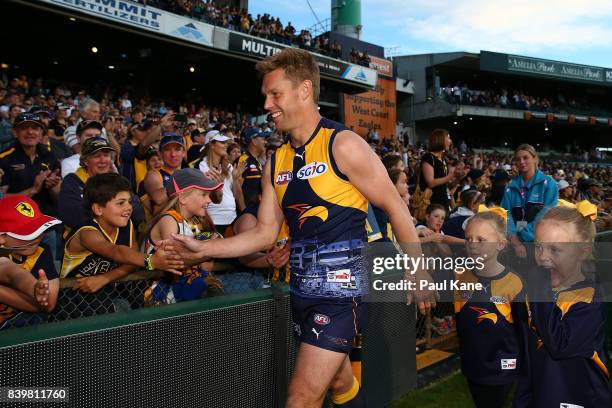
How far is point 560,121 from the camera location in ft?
134

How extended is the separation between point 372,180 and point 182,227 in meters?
1.44

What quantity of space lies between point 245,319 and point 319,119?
121cm

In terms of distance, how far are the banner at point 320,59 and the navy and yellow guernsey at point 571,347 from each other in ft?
56.8

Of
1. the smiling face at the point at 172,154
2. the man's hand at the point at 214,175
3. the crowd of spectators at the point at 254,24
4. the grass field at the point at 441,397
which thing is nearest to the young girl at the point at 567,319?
the grass field at the point at 441,397

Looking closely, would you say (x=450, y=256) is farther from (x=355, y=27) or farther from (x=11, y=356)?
(x=355, y=27)

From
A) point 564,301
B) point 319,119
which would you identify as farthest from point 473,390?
point 319,119

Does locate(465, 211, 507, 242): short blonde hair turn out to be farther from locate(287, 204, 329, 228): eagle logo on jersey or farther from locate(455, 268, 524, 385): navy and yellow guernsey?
locate(287, 204, 329, 228): eagle logo on jersey

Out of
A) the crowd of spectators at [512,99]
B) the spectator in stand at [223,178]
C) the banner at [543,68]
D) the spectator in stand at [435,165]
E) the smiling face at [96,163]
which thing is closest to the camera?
the smiling face at [96,163]

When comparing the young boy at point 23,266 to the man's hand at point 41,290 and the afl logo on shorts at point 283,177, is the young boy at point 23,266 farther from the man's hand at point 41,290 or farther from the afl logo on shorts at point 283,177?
the afl logo on shorts at point 283,177

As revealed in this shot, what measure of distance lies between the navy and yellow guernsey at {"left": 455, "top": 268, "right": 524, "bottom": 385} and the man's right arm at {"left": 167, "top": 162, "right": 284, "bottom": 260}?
1409mm

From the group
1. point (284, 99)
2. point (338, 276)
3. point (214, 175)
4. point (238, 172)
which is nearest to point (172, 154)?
point (214, 175)

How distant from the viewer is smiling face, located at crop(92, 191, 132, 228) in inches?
124

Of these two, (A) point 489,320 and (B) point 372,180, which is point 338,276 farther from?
(A) point 489,320

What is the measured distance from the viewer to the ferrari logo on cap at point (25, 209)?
8.48ft
